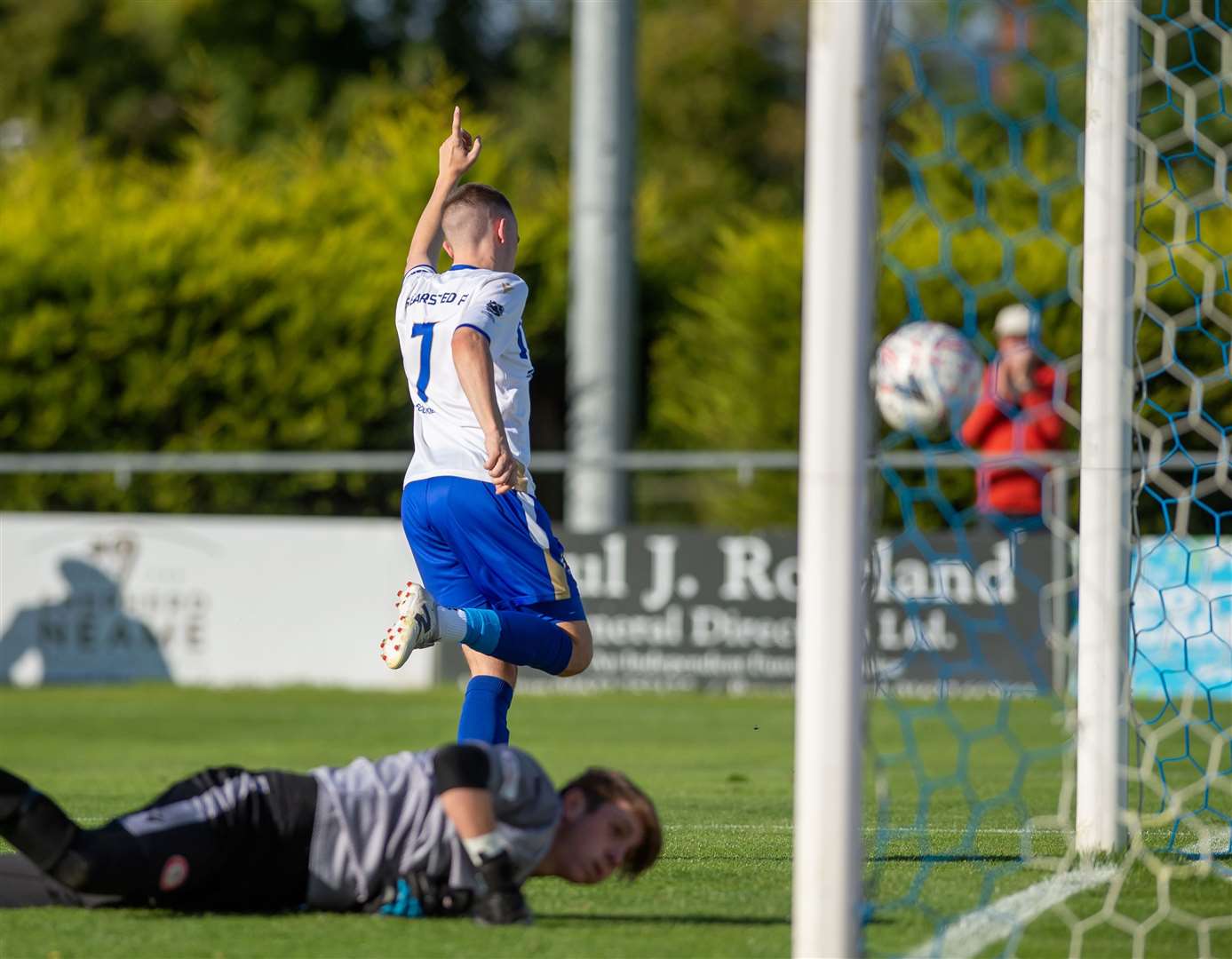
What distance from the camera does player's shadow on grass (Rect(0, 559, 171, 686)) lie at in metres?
14.0

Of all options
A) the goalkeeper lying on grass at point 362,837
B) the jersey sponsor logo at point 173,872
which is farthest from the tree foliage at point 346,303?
the jersey sponsor logo at point 173,872

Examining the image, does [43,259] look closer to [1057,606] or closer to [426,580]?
[1057,606]

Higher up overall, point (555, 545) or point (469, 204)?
point (469, 204)

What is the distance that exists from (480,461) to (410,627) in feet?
2.88

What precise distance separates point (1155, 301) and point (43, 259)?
956 cm

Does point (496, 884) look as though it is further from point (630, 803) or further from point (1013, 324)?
point (1013, 324)

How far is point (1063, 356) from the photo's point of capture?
1542 cm

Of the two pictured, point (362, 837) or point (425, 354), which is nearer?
point (362, 837)

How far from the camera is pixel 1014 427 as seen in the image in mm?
12711

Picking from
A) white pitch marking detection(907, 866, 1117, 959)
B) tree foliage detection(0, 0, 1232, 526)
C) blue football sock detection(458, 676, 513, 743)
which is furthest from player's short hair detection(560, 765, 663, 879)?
tree foliage detection(0, 0, 1232, 526)

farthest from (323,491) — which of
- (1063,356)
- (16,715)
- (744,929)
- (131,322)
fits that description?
(744,929)

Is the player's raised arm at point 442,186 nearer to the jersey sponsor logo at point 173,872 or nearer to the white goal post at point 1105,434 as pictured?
the white goal post at point 1105,434

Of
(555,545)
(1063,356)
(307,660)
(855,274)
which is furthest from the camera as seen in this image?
(1063,356)

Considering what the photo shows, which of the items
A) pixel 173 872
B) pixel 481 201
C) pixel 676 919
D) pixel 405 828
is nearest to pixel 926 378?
pixel 481 201
